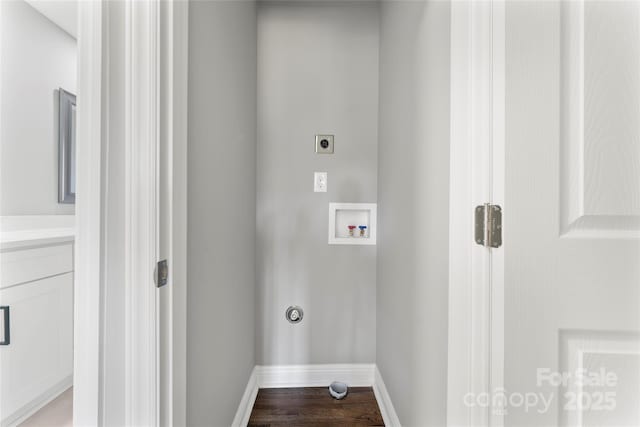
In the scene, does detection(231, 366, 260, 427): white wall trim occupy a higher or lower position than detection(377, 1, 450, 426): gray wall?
lower

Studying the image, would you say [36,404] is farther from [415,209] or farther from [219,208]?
[415,209]

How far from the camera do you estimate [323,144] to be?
1.61m

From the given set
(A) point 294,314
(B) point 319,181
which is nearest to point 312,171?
(B) point 319,181

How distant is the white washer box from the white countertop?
3.87ft

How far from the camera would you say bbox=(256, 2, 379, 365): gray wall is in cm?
159

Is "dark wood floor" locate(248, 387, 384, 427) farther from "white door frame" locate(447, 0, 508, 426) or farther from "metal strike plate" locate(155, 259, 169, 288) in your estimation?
"metal strike plate" locate(155, 259, 169, 288)

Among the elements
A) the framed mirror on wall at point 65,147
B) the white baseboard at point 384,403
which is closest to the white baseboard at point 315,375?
the white baseboard at point 384,403

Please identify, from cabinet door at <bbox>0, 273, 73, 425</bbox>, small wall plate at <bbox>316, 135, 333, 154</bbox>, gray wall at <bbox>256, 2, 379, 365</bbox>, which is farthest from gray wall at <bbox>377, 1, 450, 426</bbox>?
cabinet door at <bbox>0, 273, 73, 425</bbox>

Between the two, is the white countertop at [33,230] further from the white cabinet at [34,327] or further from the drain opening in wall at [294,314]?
the drain opening in wall at [294,314]

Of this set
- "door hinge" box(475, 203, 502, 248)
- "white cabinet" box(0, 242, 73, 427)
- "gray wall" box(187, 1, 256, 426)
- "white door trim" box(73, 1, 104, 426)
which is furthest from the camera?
"white cabinet" box(0, 242, 73, 427)

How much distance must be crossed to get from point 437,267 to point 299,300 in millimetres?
993

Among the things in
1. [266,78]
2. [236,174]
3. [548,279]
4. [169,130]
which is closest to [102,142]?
[169,130]

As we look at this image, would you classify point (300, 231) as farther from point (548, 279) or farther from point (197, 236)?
point (548, 279)

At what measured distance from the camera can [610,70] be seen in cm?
57
